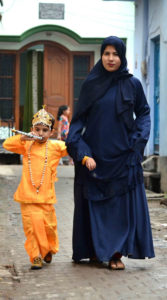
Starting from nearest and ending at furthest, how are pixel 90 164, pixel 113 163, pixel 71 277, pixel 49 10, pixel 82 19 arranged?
pixel 71 277, pixel 90 164, pixel 113 163, pixel 49 10, pixel 82 19

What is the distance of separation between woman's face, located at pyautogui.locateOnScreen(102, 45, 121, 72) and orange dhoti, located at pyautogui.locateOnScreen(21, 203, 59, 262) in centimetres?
121

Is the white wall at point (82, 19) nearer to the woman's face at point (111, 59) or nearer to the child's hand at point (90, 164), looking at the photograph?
the woman's face at point (111, 59)

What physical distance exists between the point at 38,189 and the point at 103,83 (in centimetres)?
100

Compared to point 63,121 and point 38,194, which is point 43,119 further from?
point 63,121

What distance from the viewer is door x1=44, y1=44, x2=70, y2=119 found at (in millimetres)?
17312

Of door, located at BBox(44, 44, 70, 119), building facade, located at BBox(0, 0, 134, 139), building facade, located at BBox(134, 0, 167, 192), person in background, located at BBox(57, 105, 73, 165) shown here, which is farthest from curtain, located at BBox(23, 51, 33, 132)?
building facade, located at BBox(134, 0, 167, 192)

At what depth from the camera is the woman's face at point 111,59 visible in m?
5.28

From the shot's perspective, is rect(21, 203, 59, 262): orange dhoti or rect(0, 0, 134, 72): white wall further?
rect(0, 0, 134, 72): white wall

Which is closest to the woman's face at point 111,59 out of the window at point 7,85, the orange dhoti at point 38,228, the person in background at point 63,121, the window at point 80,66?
the orange dhoti at point 38,228

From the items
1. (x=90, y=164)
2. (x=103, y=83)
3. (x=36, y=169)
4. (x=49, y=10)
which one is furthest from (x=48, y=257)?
(x=49, y=10)

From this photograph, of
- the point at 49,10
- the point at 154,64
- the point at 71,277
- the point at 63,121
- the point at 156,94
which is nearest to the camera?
the point at 71,277

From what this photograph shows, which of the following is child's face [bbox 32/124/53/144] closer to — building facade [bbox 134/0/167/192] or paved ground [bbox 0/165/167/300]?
paved ground [bbox 0/165/167/300]

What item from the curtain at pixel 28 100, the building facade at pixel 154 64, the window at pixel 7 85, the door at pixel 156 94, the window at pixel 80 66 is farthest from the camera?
the curtain at pixel 28 100

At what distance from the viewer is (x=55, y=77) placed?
17.4 meters
